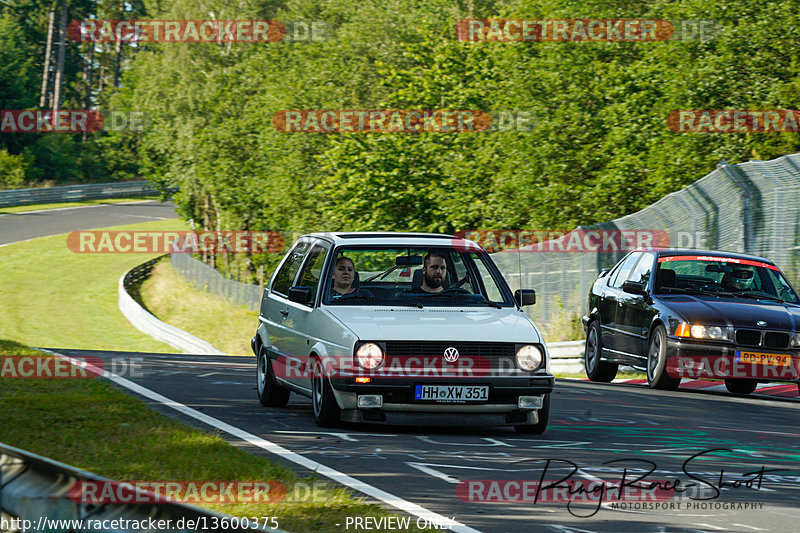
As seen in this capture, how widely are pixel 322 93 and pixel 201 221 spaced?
18.4 meters

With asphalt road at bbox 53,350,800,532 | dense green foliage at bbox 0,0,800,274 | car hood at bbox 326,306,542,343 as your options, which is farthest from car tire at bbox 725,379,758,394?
dense green foliage at bbox 0,0,800,274

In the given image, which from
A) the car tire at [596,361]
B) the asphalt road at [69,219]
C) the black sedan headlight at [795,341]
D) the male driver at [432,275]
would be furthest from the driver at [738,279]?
the asphalt road at [69,219]

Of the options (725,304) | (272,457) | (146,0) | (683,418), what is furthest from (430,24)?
(272,457)

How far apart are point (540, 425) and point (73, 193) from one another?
74.1 meters

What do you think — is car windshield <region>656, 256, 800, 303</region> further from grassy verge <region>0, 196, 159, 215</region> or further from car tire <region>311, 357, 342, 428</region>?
grassy verge <region>0, 196, 159, 215</region>

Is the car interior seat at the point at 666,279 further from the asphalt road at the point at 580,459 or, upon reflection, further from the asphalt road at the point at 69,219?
the asphalt road at the point at 69,219

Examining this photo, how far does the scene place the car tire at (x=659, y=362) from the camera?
14.8m

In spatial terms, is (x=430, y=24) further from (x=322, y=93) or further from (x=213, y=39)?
(x=213, y=39)

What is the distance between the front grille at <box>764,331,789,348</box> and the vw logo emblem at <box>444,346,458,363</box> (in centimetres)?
623

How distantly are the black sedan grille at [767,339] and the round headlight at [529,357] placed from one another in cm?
552

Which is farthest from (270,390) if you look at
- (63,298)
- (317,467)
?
(63,298)

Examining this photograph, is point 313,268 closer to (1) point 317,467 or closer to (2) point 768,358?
(1) point 317,467

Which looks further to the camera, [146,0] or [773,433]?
[146,0]

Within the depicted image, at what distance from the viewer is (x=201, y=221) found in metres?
63.4
